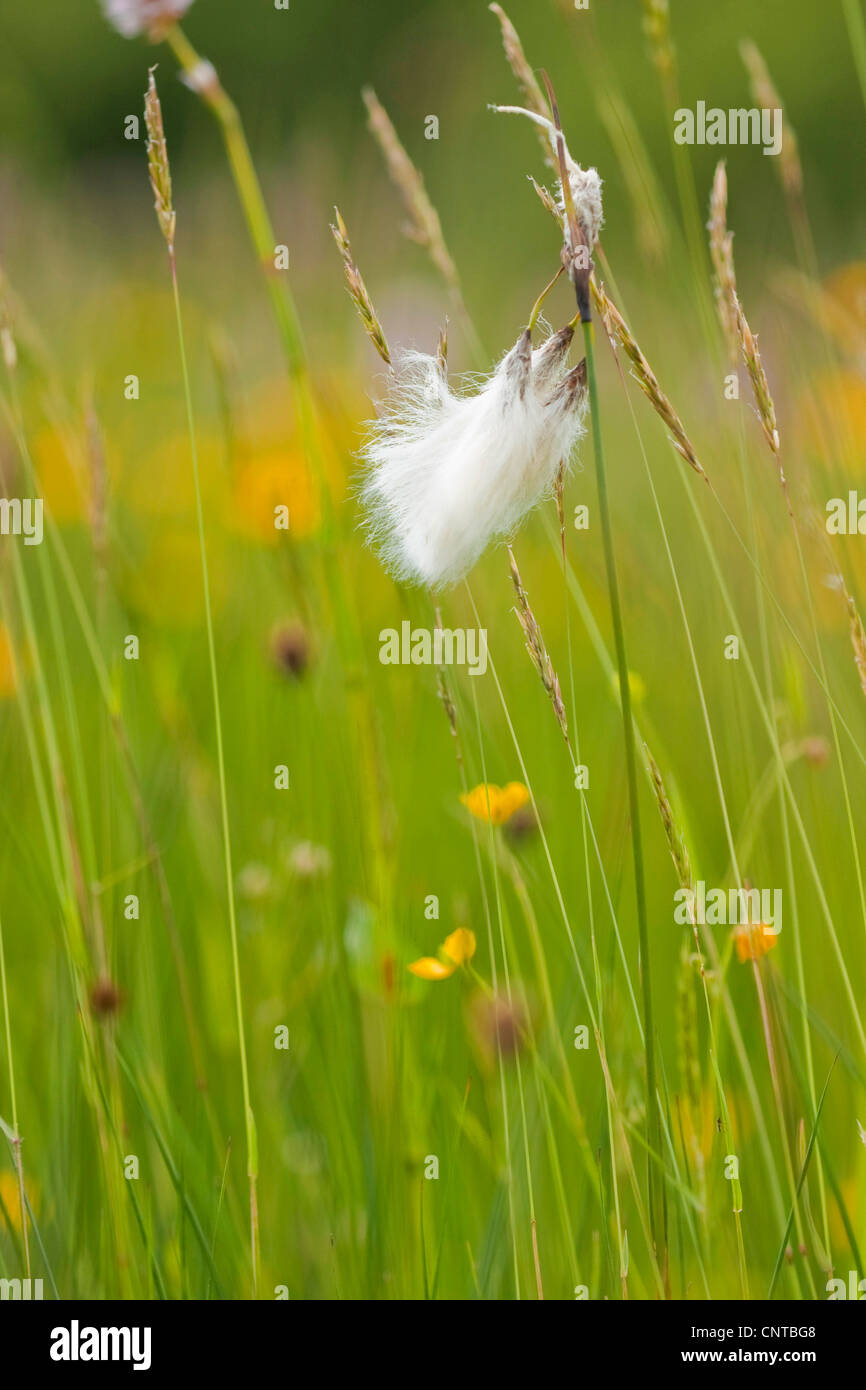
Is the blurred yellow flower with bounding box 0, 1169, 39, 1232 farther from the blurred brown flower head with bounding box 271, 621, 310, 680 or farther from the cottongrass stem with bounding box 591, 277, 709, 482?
the cottongrass stem with bounding box 591, 277, 709, 482

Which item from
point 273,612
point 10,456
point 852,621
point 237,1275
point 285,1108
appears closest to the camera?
point 852,621

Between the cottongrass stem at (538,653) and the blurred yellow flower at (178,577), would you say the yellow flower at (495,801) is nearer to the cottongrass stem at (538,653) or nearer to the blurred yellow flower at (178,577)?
the cottongrass stem at (538,653)

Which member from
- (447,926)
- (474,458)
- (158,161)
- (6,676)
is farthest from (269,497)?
(474,458)

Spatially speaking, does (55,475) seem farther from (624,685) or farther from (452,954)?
(624,685)

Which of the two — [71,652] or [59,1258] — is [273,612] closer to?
[71,652]

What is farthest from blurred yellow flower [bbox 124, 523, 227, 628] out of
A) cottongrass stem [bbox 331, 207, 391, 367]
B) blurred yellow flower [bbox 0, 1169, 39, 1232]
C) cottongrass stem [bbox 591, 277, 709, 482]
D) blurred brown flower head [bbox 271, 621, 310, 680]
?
cottongrass stem [bbox 591, 277, 709, 482]
